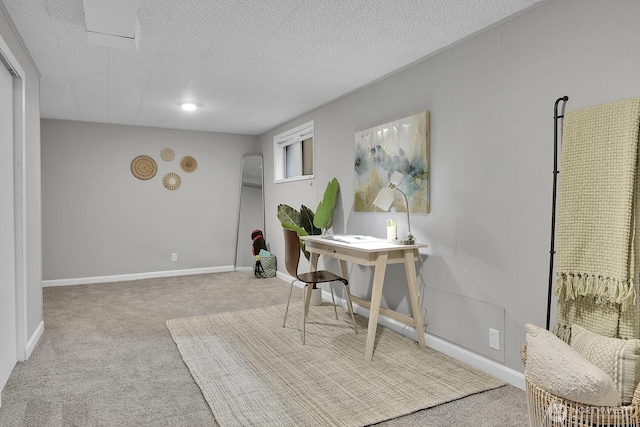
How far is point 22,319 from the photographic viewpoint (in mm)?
2654

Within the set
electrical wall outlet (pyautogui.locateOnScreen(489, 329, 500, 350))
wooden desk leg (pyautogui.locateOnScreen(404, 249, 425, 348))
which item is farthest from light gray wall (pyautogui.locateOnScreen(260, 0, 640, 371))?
wooden desk leg (pyautogui.locateOnScreen(404, 249, 425, 348))

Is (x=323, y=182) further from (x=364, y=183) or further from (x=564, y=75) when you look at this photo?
(x=564, y=75)

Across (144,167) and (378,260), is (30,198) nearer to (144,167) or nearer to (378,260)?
(378,260)

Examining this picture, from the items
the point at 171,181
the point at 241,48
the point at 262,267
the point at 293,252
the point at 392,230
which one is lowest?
the point at 262,267

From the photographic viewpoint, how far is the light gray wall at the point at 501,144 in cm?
197

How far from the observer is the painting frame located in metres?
2.99

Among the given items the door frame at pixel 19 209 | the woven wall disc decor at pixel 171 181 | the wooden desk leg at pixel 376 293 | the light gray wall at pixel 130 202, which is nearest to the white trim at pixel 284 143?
the light gray wall at pixel 130 202

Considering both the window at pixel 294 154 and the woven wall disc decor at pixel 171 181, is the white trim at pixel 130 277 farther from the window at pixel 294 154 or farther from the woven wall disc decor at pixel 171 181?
the window at pixel 294 154

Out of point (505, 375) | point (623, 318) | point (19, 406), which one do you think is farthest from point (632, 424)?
point (19, 406)

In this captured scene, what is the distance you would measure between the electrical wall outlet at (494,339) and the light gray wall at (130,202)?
4.52 metres

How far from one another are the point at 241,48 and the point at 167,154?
3.48 m

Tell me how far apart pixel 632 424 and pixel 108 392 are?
2.49 metres

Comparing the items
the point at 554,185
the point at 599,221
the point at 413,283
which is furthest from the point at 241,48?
the point at 599,221

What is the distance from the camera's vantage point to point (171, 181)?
589 centimetres
